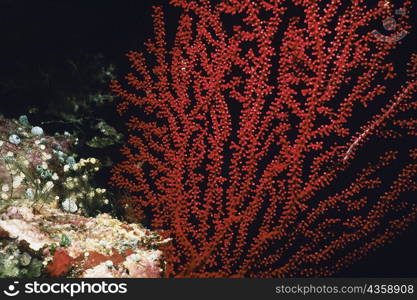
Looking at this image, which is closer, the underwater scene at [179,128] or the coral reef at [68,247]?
the coral reef at [68,247]

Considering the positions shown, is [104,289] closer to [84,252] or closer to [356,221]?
[84,252]

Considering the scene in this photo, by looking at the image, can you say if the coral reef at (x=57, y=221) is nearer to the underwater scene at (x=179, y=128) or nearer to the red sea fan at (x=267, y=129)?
the underwater scene at (x=179, y=128)

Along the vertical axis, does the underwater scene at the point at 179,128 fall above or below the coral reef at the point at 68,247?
above

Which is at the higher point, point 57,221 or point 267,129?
point 267,129

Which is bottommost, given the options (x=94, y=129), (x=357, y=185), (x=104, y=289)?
(x=104, y=289)

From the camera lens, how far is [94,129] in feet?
13.9

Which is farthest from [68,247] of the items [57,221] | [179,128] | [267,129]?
[267,129]

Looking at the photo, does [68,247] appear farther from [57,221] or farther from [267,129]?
[267,129]

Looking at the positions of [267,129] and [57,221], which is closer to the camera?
[57,221]

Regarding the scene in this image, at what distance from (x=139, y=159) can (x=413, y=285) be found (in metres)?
2.81

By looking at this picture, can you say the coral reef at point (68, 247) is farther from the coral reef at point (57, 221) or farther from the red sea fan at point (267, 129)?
the red sea fan at point (267, 129)

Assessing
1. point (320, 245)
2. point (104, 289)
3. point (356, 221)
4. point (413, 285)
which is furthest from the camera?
point (320, 245)

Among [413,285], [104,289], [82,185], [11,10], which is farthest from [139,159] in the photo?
[413,285]

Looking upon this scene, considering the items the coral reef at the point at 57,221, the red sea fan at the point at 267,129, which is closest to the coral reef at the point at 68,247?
the coral reef at the point at 57,221
